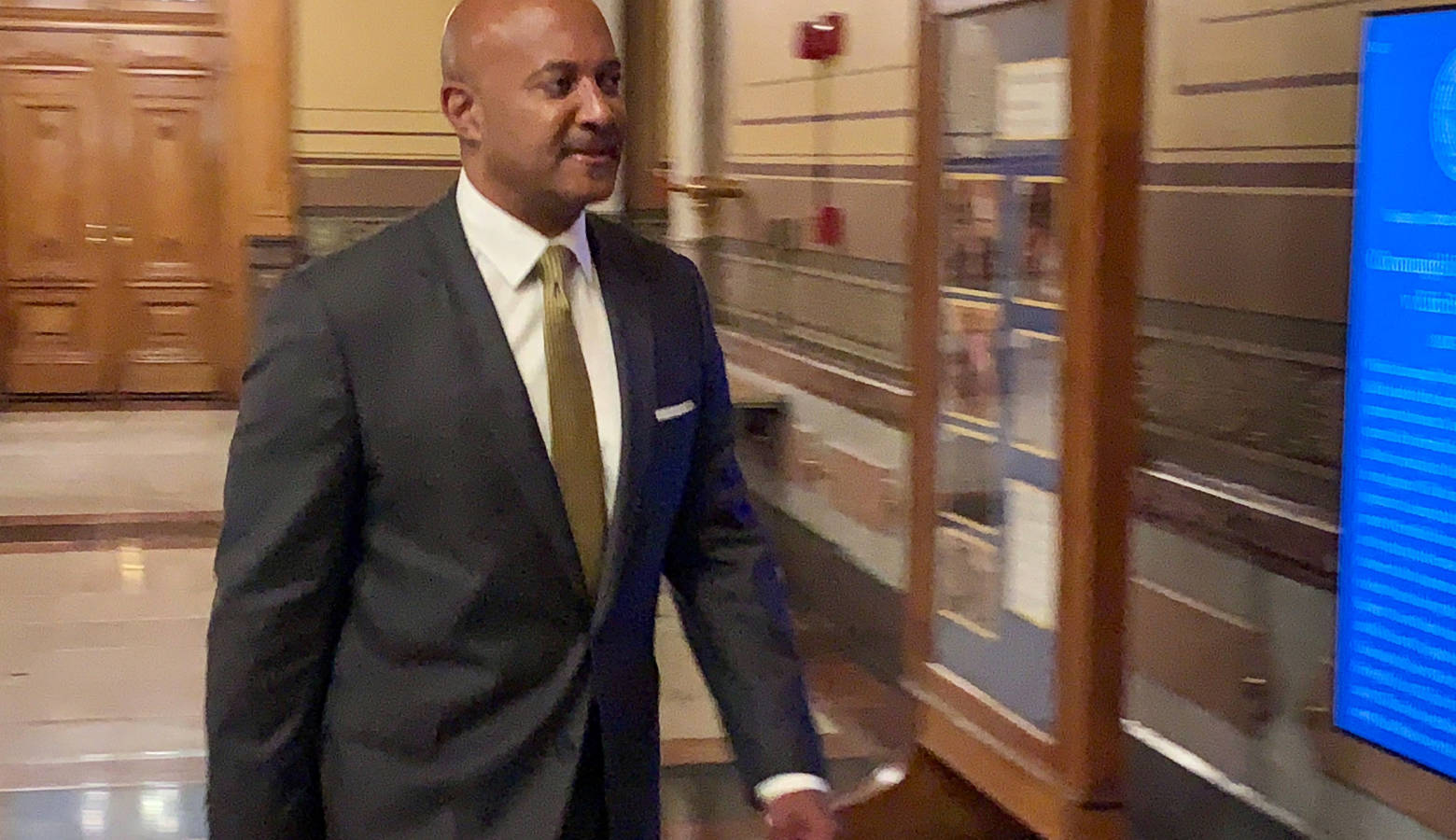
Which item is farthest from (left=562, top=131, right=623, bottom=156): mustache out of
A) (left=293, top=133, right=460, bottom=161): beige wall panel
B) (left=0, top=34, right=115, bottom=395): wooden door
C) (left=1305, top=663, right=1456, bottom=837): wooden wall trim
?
(left=0, top=34, right=115, bottom=395): wooden door

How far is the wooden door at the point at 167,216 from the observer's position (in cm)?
853

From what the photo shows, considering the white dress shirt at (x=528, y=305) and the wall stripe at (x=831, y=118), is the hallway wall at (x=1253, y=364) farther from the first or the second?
the wall stripe at (x=831, y=118)

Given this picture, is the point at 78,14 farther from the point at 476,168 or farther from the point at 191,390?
the point at 476,168

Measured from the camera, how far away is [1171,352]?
2.66 metres

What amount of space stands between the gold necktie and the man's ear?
138mm

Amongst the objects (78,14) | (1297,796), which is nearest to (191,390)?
(78,14)

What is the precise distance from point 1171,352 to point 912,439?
43 centimetres

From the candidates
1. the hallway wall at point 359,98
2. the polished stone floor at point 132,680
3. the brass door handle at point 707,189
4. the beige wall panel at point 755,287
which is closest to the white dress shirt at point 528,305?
the polished stone floor at point 132,680

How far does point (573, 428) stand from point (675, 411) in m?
0.12

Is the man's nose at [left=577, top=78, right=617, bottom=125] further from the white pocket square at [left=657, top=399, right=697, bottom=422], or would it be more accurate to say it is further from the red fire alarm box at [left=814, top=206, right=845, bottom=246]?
the red fire alarm box at [left=814, top=206, right=845, bottom=246]

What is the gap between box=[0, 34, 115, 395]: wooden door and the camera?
27.8 feet

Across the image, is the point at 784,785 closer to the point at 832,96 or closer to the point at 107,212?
the point at 832,96

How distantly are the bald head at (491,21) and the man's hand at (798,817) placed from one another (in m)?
0.82

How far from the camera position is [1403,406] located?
6.71 feet
